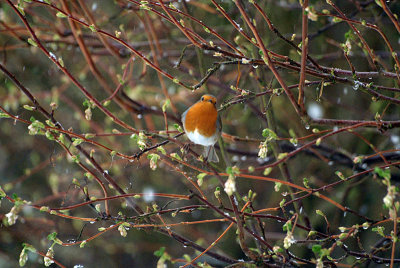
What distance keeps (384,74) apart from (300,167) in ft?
9.07

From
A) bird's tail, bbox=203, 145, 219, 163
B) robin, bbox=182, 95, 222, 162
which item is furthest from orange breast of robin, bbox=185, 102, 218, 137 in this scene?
bird's tail, bbox=203, 145, 219, 163

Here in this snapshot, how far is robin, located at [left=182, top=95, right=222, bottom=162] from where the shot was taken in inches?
97.2

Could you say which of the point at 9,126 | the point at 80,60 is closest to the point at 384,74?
the point at 80,60

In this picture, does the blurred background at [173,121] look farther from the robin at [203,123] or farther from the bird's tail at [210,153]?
the robin at [203,123]

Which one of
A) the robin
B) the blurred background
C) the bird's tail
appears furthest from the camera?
the blurred background

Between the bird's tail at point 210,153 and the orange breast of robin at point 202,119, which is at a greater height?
the orange breast of robin at point 202,119

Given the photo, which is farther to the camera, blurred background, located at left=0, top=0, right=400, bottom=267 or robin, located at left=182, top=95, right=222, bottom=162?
blurred background, located at left=0, top=0, right=400, bottom=267

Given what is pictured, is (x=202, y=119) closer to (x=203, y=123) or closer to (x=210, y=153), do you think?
(x=203, y=123)

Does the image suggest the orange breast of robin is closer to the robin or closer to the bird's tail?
A: the robin

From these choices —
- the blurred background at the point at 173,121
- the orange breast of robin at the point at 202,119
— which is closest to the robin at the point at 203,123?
the orange breast of robin at the point at 202,119

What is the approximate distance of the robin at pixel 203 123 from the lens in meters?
2.47

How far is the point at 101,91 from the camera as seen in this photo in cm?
459

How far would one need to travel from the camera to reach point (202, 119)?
257cm

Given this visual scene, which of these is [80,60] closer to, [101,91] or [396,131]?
[101,91]
